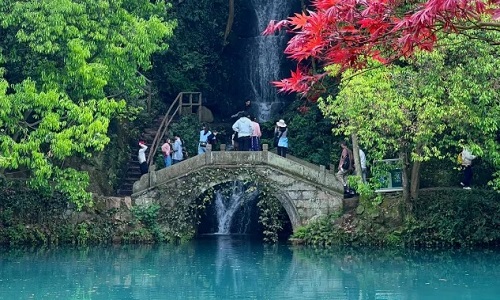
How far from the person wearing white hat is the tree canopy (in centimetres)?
388

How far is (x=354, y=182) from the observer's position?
23062 millimetres

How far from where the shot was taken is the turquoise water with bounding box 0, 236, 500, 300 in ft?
55.4

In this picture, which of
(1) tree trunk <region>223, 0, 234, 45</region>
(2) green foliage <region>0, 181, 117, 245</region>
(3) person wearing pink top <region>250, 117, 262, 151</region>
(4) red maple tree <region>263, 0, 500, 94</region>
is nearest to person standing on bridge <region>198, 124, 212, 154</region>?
(3) person wearing pink top <region>250, 117, 262, 151</region>

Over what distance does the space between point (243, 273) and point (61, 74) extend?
259 inches

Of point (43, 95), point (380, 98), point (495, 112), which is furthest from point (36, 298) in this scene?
point (495, 112)

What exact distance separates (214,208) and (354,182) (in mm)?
5899

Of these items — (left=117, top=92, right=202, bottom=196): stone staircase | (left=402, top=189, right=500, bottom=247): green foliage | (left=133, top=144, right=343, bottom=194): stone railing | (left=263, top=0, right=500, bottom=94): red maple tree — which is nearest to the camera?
(left=263, top=0, right=500, bottom=94): red maple tree

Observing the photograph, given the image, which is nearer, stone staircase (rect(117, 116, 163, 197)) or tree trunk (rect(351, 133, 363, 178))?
tree trunk (rect(351, 133, 363, 178))

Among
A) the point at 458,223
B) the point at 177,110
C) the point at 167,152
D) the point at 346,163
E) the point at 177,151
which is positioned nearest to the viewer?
the point at 458,223

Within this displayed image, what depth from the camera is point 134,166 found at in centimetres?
2728

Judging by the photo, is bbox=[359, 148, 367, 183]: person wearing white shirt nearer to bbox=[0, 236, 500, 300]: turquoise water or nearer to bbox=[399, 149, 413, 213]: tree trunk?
bbox=[399, 149, 413, 213]: tree trunk

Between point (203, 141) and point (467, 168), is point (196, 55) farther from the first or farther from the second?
point (467, 168)

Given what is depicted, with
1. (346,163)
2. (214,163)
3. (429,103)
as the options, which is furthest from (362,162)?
(214,163)

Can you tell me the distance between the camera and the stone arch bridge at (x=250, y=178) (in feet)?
79.0
